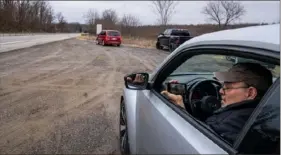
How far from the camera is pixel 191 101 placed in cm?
315

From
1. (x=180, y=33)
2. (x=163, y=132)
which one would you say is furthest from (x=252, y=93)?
(x=180, y=33)

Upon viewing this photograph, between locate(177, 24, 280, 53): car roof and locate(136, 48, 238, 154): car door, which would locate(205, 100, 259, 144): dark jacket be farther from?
locate(177, 24, 280, 53): car roof

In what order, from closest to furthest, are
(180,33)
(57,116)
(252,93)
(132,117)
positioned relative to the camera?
(252,93), (132,117), (57,116), (180,33)

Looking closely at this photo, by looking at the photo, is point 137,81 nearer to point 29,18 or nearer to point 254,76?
point 254,76

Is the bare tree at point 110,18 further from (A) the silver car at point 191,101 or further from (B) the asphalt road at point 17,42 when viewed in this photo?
(A) the silver car at point 191,101

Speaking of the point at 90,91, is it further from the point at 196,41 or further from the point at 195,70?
the point at 196,41

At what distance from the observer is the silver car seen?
5.28 feet

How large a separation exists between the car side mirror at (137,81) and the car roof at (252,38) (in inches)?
35.9

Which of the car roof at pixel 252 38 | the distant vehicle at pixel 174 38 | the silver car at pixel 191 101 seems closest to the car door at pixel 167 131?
the silver car at pixel 191 101

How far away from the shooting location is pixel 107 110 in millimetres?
6719

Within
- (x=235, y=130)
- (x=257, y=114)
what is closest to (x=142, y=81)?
(x=235, y=130)

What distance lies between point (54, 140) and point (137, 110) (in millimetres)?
1852

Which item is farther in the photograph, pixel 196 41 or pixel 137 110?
pixel 137 110

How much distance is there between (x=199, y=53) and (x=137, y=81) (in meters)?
1.12
